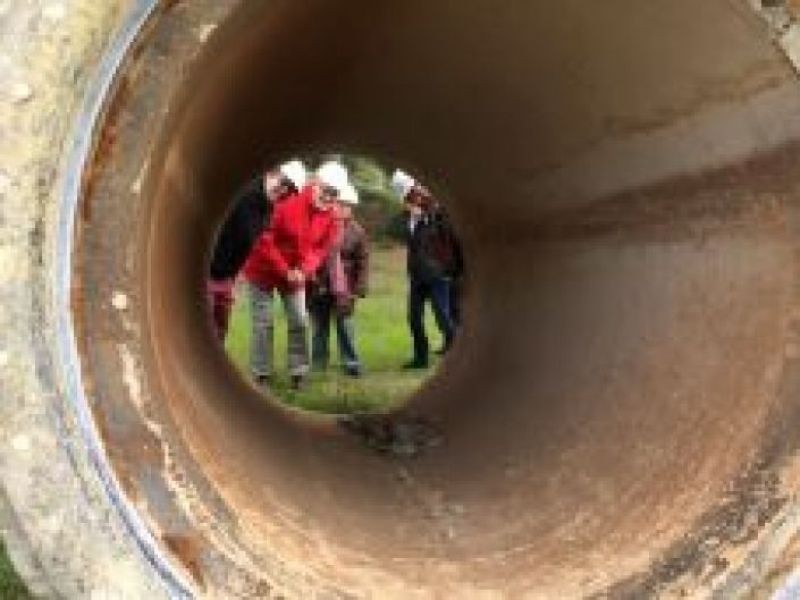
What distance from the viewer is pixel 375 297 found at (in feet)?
48.3

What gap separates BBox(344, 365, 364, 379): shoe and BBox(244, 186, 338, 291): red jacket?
0.68m

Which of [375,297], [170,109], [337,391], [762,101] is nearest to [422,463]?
[762,101]

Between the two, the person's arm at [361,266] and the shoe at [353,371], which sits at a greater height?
the person's arm at [361,266]

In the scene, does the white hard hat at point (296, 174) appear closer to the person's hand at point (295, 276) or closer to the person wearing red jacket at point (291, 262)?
the person wearing red jacket at point (291, 262)

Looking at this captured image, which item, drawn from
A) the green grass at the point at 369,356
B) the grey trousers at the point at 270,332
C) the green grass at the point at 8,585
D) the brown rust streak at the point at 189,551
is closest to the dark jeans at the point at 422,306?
the green grass at the point at 369,356

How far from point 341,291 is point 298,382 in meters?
1.16

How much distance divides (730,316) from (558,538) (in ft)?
1.37

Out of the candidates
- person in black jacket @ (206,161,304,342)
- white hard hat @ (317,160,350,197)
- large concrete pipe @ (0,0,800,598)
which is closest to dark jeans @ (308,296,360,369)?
white hard hat @ (317,160,350,197)

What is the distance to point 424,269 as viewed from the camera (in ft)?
32.6

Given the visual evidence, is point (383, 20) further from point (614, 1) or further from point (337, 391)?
point (337, 391)

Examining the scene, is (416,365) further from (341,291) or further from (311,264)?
(311,264)

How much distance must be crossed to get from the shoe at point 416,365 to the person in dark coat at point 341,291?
0.93ft

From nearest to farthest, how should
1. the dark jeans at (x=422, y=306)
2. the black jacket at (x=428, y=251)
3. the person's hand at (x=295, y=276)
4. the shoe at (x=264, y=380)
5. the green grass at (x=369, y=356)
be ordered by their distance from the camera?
the green grass at (x=369, y=356) → the shoe at (x=264, y=380) → the person's hand at (x=295, y=276) → the black jacket at (x=428, y=251) → the dark jeans at (x=422, y=306)

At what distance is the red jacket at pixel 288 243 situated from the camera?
865 cm
